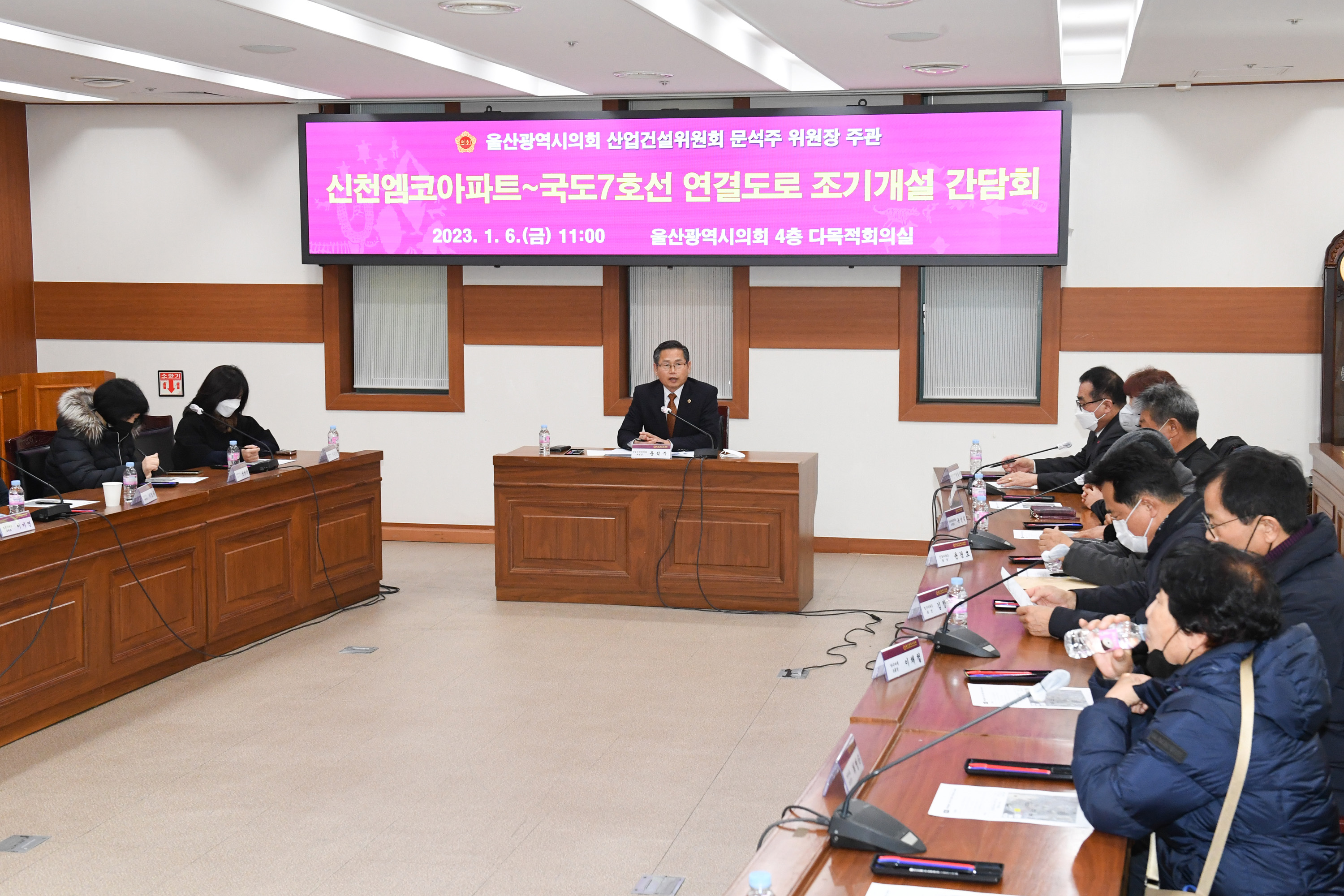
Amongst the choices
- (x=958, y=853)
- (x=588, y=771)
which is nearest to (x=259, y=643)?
(x=588, y=771)

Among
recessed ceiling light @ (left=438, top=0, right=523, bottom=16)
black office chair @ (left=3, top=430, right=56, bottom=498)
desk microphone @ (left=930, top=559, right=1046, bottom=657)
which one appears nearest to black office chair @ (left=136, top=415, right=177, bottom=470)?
black office chair @ (left=3, top=430, right=56, bottom=498)

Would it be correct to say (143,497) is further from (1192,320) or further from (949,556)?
(1192,320)

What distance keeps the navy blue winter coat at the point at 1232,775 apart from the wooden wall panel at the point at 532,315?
6371mm

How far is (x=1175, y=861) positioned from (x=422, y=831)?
2355mm

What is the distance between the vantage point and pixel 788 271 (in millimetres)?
8039

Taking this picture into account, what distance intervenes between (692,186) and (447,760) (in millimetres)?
4389

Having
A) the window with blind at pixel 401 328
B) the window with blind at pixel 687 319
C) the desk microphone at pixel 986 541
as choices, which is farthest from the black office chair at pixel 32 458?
the desk microphone at pixel 986 541

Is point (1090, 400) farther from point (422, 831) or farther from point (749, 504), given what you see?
point (422, 831)

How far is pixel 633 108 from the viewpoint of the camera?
8.26 metres

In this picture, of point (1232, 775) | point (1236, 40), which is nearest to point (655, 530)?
point (1236, 40)

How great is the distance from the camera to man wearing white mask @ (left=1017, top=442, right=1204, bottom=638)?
→ 3352 millimetres

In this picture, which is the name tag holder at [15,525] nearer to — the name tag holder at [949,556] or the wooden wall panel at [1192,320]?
the name tag holder at [949,556]

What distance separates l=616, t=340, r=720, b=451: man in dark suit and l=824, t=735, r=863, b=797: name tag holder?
4471mm

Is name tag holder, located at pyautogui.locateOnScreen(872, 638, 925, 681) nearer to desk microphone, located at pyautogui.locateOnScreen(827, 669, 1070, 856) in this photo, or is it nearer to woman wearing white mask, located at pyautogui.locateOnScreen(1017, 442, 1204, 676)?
woman wearing white mask, located at pyautogui.locateOnScreen(1017, 442, 1204, 676)
